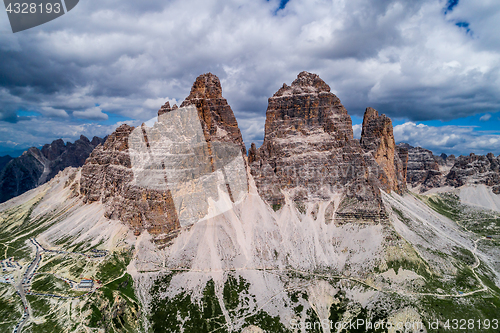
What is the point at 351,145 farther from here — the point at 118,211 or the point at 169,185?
the point at 118,211

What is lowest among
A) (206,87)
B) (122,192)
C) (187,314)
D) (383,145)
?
(187,314)

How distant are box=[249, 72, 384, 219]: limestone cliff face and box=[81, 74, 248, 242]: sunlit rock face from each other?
16079 mm

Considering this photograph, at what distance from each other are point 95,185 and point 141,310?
82.0m

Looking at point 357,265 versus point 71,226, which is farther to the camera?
point 71,226

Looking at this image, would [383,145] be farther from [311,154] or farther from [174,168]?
[174,168]

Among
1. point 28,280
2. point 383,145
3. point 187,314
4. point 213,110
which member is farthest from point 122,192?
point 383,145

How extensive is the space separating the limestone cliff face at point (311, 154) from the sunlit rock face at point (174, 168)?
52.8 ft

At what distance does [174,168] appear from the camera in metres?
125

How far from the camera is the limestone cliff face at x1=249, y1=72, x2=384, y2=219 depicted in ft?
443

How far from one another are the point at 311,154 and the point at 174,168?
231 feet

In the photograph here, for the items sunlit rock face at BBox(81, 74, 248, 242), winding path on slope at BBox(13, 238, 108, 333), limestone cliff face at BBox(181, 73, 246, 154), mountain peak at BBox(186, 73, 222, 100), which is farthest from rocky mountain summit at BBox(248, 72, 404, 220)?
winding path on slope at BBox(13, 238, 108, 333)

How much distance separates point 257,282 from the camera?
104625mm

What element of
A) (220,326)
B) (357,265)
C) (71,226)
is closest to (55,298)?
(71,226)

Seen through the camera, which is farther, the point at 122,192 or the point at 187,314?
the point at 122,192
